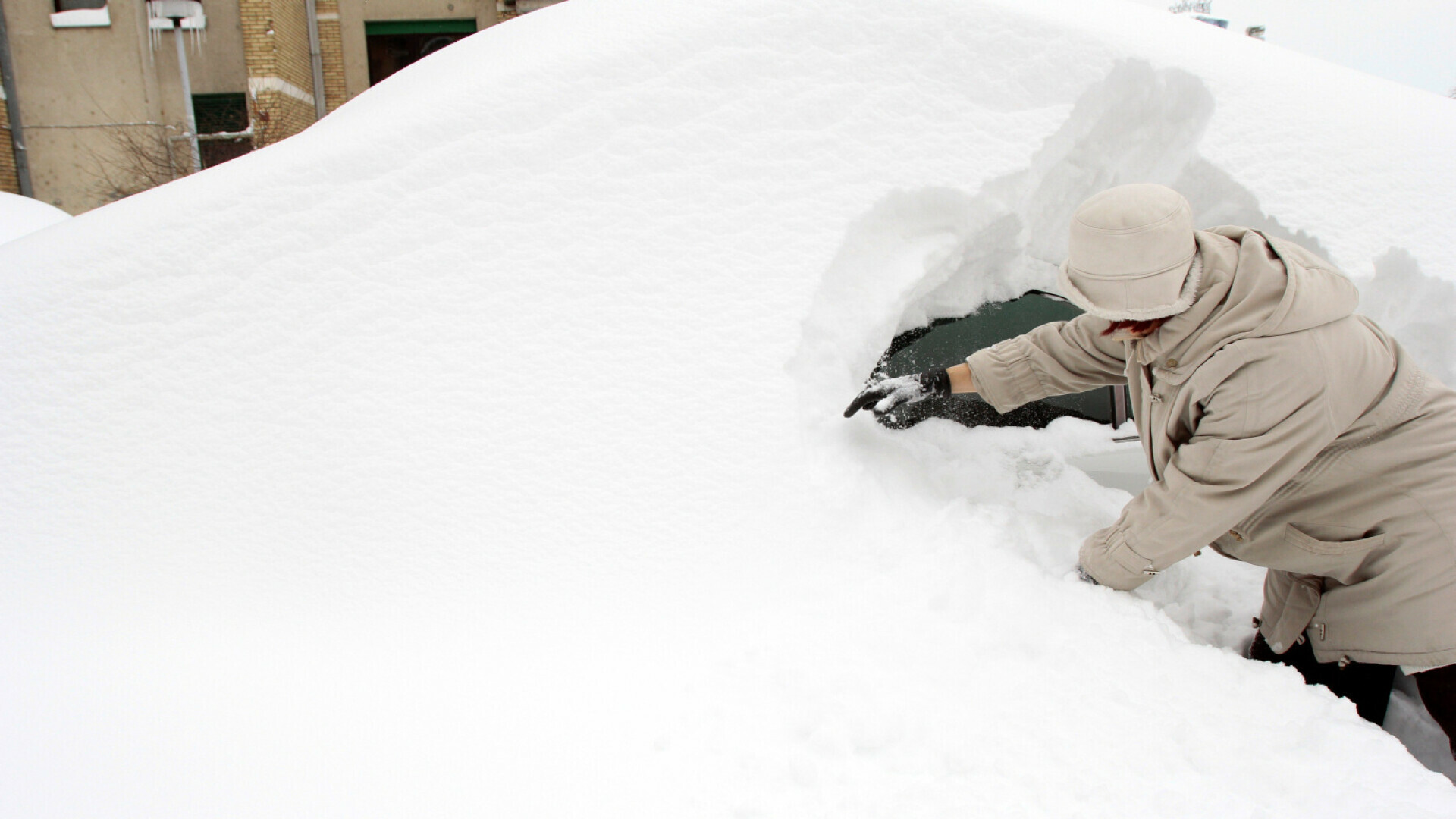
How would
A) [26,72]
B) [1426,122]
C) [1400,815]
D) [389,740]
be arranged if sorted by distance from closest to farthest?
1. [1400,815]
2. [389,740]
3. [1426,122]
4. [26,72]

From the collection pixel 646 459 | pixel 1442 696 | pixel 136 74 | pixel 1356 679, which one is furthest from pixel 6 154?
pixel 1442 696

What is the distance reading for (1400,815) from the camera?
1.10 meters

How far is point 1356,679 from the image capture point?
1.63 metres

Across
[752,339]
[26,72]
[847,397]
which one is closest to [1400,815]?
[847,397]

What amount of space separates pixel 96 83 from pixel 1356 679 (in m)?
14.7

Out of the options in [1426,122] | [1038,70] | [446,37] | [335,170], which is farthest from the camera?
[446,37]

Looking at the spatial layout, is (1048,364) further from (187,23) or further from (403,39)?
(187,23)

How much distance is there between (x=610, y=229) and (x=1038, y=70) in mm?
1195

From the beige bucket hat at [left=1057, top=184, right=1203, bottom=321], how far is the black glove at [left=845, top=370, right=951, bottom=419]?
2.07 ft

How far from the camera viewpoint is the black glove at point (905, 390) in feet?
6.30

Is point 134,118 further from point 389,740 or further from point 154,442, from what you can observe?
point 389,740

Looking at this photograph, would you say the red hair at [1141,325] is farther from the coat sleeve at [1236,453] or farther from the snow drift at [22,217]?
the snow drift at [22,217]

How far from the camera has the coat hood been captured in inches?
50.9

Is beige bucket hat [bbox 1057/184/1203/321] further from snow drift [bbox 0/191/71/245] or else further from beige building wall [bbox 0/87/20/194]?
beige building wall [bbox 0/87/20/194]
